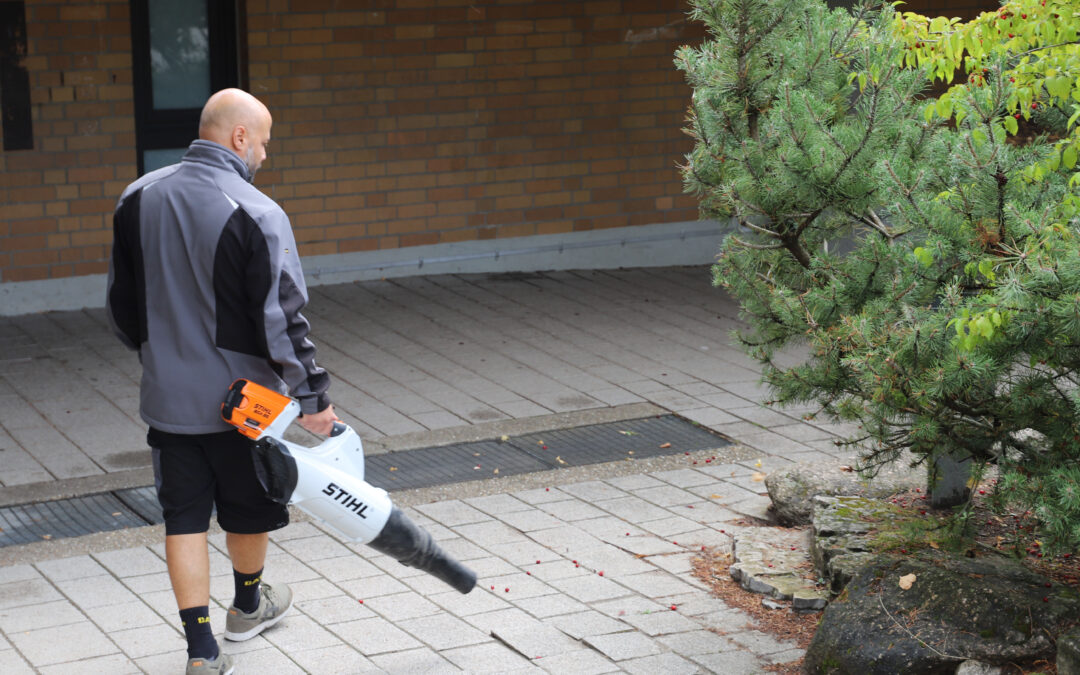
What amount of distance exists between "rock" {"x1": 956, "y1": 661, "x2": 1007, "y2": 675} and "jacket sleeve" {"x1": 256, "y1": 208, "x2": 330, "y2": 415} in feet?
7.25

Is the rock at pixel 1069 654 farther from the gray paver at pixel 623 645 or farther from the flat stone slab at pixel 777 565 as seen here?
the gray paver at pixel 623 645

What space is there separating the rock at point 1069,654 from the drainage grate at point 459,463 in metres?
3.02

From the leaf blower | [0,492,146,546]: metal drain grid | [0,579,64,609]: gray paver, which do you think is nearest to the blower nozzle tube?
the leaf blower

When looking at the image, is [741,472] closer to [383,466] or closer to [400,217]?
[383,466]

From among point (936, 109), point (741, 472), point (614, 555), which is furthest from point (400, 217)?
point (936, 109)

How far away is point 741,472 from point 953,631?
2.39 m

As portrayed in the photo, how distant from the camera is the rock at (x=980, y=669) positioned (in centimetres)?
436

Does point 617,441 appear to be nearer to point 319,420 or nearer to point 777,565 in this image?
point 777,565

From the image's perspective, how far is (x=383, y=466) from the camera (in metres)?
6.85

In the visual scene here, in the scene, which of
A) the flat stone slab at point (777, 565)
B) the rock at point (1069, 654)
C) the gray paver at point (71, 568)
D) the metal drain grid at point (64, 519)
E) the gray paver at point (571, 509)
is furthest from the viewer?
the gray paver at point (571, 509)

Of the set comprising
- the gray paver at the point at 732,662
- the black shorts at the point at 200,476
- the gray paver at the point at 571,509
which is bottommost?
the gray paver at the point at 571,509

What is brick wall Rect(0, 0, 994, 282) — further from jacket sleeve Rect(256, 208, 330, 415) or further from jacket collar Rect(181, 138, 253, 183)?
jacket sleeve Rect(256, 208, 330, 415)

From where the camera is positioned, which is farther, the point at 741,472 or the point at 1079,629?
the point at 741,472

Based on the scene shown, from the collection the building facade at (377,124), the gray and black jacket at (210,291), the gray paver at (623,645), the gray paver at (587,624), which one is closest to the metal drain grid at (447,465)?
the gray paver at (587,624)
